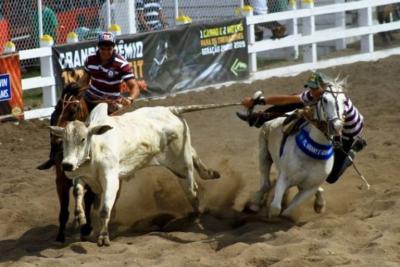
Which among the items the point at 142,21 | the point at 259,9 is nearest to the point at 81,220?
the point at 142,21

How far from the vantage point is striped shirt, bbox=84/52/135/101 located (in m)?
9.16

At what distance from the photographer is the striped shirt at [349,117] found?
28.4 feet

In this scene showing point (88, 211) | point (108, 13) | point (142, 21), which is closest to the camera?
point (88, 211)

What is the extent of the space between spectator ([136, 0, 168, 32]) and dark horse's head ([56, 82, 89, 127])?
8.30 metres

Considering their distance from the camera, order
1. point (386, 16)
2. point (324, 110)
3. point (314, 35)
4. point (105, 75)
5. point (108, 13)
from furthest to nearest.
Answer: point (386, 16) < point (314, 35) < point (108, 13) < point (105, 75) < point (324, 110)

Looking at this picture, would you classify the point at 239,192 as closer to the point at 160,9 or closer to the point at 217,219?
the point at 217,219

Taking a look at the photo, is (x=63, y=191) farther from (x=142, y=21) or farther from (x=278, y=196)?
(x=142, y=21)

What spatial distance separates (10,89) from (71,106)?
5.51 m

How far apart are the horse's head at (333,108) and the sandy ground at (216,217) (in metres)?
0.82

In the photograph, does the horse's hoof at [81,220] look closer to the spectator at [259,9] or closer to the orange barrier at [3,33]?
the orange barrier at [3,33]

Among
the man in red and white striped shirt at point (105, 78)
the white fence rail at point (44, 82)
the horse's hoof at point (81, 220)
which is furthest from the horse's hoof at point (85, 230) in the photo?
the white fence rail at point (44, 82)

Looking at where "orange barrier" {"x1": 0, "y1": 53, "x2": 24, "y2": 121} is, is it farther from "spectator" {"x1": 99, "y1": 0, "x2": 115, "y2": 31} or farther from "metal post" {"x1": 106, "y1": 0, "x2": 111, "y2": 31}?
"spectator" {"x1": 99, "y1": 0, "x2": 115, "y2": 31}

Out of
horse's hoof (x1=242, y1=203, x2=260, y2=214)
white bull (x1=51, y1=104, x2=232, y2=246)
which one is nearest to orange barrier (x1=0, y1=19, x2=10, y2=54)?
white bull (x1=51, y1=104, x2=232, y2=246)

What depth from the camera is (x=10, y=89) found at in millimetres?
14117
